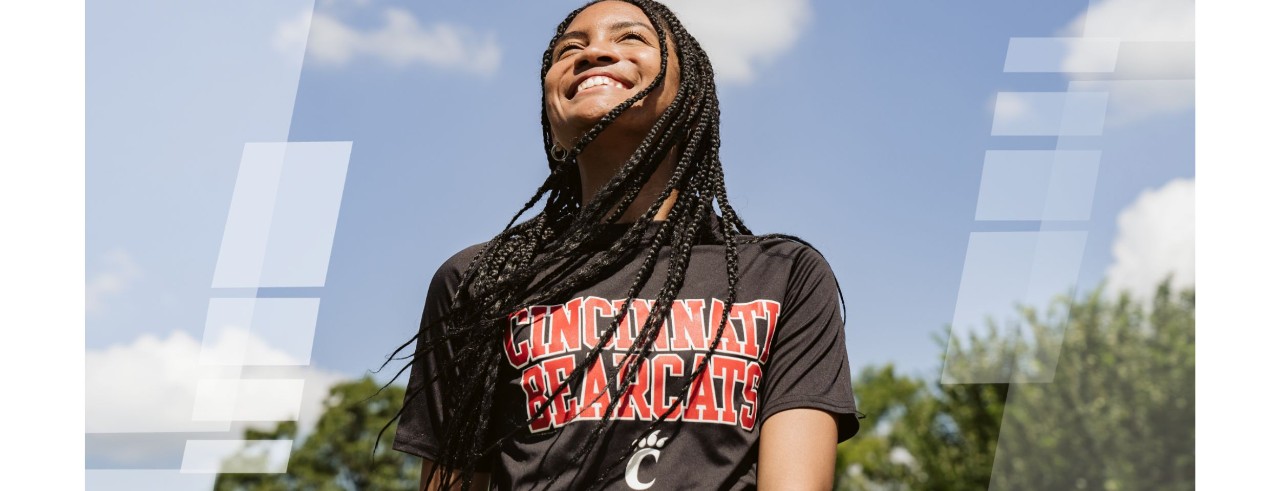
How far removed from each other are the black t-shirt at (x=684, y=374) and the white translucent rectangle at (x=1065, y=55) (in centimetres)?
596

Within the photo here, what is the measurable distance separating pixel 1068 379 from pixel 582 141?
12.2 metres

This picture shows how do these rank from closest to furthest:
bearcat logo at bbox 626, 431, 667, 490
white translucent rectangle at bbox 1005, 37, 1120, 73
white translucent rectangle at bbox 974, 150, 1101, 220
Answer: bearcat logo at bbox 626, 431, 667, 490, white translucent rectangle at bbox 1005, 37, 1120, 73, white translucent rectangle at bbox 974, 150, 1101, 220

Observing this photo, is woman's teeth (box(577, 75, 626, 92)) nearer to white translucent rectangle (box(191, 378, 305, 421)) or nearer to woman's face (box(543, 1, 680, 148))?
woman's face (box(543, 1, 680, 148))

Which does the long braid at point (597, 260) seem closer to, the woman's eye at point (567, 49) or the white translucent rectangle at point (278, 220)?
the woman's eye at point (567, 49)

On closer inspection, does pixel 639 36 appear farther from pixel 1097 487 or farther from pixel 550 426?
pixel 1097 487

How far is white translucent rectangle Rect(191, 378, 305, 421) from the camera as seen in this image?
611cm

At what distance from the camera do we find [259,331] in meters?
6.00

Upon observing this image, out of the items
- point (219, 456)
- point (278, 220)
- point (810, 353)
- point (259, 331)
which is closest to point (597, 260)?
point (810, 353)

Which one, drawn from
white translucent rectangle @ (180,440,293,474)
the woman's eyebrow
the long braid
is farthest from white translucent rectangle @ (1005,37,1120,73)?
the woman's eyebrow

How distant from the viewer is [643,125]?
178cm

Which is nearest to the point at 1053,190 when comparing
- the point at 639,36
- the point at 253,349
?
the point at 253,349

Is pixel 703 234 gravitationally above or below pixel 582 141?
below

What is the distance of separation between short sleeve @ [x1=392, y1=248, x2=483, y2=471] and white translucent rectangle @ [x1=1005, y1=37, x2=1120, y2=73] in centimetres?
612

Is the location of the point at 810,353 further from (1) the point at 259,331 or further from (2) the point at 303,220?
(2) the point at 303,220
